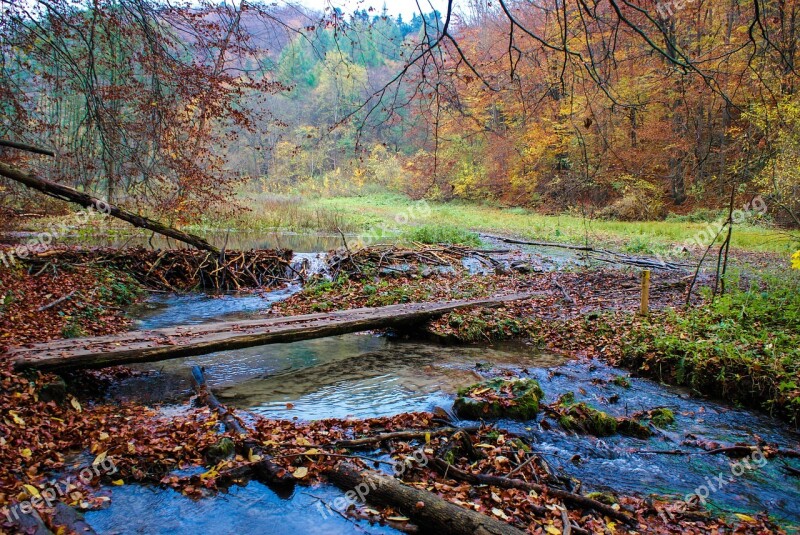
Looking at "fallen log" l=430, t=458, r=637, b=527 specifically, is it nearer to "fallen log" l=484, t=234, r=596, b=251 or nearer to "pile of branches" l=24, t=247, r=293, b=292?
"pile of branches" l=24, t=247, r=293, b=292

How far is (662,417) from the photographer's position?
19.2ft

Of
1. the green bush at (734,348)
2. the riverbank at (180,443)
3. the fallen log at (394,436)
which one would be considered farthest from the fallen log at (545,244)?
the fallen log at (394,436)

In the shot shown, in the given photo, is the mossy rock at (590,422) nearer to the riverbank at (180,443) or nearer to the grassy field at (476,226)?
the riverbank at (180,443)

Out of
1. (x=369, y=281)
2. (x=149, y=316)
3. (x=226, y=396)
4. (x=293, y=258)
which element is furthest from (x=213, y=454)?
(x=293, y=258)

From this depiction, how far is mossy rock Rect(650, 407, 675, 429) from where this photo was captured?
19.0 feet

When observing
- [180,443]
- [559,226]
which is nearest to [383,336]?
[180,443]

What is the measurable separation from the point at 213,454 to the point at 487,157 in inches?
1046

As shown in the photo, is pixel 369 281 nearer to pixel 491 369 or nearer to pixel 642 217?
pixel 491 369

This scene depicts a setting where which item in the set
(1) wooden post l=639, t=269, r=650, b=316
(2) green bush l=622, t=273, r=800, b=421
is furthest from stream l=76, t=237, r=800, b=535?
(1) wooden post l=639, t=269, r=650, b=316

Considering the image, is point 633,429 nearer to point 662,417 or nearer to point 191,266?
point 662,417

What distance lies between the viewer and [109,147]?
8023mm

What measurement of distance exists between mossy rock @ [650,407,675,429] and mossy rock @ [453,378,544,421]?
1.26 m

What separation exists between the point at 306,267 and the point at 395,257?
274cm

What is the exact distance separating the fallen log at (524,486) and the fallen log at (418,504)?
1.79ft
